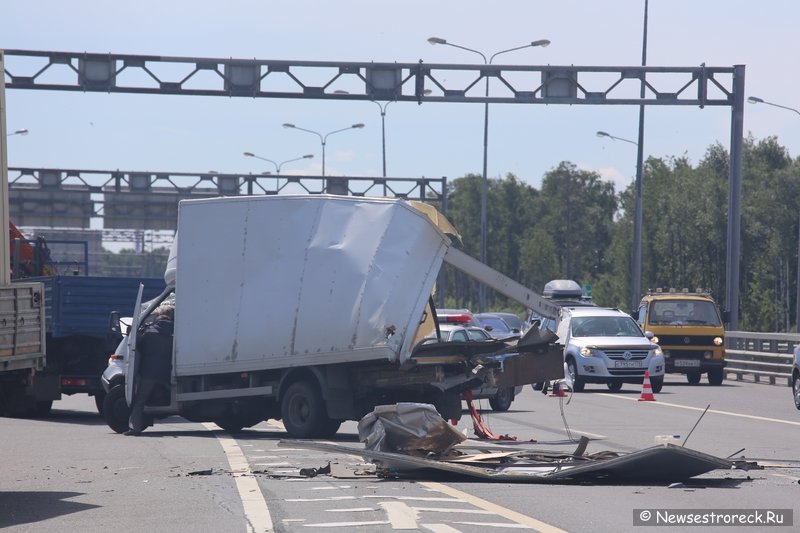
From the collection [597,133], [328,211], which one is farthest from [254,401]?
[597,133]

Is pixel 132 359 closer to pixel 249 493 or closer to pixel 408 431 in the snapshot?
pixel 408 431

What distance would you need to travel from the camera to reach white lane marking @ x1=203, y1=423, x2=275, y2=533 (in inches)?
361

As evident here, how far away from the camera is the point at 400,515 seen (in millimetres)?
9516

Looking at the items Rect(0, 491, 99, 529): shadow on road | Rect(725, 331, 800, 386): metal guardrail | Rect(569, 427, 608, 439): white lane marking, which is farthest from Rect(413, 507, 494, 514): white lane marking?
Rect(725, 331, 800, 386): metal guardrail

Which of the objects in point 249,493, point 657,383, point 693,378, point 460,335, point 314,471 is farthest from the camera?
point 693,378

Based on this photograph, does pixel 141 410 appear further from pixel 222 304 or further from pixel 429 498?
pixel 429 498

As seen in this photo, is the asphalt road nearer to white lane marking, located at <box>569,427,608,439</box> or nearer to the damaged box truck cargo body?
white lane marking, located at <box>569,427,608,439</box>

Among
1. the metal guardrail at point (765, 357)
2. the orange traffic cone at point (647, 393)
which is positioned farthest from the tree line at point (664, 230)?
the orange traffic cone at point (647, 393)

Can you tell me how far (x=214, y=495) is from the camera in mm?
10844

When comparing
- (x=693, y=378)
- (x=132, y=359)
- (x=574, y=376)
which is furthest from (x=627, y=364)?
(x=132, y=359)

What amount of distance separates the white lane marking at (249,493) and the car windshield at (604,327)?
14.7 metres

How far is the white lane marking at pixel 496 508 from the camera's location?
8992 mm

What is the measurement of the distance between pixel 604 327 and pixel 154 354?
47.4 feet

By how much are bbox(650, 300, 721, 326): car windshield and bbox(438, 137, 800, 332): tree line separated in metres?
54.9
